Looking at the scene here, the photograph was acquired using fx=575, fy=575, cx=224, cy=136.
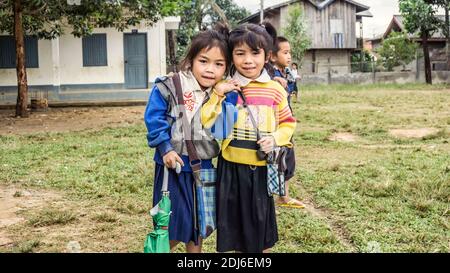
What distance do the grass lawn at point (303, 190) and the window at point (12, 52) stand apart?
835 cm

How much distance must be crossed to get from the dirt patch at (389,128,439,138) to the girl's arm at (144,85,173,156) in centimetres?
710

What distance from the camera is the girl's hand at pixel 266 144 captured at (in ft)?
9.16

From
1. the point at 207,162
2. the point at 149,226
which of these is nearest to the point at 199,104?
the point at 207,162

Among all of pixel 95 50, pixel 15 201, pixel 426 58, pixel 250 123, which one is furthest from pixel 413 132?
pixel 426 58

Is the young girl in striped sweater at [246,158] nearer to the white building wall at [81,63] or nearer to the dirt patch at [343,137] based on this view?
the dirt patch at [343,137]

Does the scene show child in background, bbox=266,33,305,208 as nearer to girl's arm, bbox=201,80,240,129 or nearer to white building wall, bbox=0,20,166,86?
girl's arm, bbox=201,80,240,129

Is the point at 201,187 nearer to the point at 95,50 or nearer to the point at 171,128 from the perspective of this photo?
the point at 171,128

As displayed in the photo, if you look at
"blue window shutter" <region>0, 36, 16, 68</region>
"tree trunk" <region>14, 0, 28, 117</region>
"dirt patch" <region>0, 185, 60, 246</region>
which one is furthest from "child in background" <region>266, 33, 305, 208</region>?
"blue window shutter" <region>0, 36, 16, 68</region>

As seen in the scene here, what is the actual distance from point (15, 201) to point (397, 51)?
2887 cm

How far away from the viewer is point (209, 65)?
9.23ft

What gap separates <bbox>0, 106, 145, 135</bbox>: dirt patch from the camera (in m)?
11.4

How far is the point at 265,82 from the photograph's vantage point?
2.91 metres
